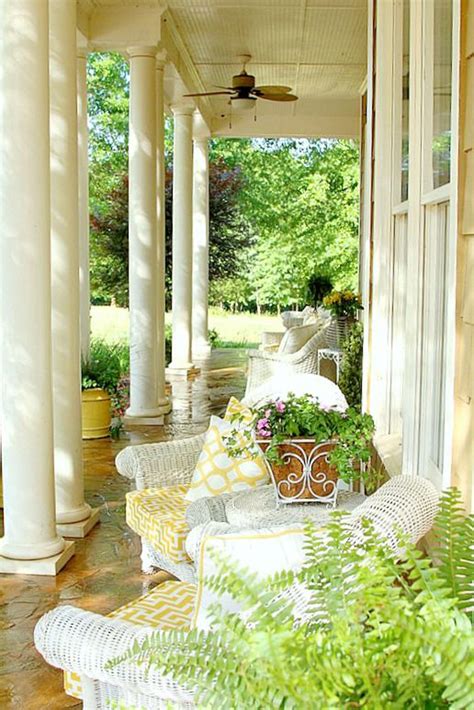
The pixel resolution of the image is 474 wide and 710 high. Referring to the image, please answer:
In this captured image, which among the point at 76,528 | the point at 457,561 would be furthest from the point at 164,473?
the point at 457,561

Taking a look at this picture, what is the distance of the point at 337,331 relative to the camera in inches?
393

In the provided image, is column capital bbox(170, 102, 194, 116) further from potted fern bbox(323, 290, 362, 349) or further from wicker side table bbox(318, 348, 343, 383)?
wicker side table bbox(318, 348, 343, 383)

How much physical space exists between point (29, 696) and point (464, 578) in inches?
98.1

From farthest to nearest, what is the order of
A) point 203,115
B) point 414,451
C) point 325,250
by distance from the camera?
point 325,250
point 203,115
point 414,451

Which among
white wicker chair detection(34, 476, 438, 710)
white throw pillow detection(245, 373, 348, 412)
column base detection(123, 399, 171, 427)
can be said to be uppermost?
white throw pillow detection(245, 373, 348, 412)

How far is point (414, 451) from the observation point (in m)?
3.47

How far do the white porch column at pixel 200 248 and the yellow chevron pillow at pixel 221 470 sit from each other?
11871 millimetres

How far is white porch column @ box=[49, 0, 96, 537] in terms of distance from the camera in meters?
5.38

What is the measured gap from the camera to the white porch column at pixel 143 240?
935 centimetres

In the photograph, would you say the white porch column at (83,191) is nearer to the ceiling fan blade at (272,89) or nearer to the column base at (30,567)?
the ceiling fan blade at (272,89)

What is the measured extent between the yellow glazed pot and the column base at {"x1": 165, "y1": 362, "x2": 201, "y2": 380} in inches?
178

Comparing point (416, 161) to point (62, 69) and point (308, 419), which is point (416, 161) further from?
Answer: point (62, 69)

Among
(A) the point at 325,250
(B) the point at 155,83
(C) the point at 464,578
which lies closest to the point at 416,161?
(C) the point at 464,578

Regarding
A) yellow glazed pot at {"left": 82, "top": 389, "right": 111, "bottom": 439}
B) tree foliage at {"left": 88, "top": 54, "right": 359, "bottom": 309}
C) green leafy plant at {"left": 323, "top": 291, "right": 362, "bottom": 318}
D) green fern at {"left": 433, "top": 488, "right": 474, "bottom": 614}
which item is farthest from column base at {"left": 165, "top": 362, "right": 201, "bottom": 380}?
green fern at {"left": 433, "top": 488, "right": 474, "bottom": 614}
